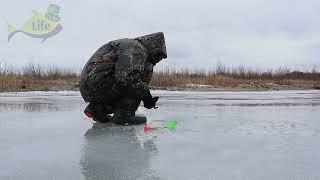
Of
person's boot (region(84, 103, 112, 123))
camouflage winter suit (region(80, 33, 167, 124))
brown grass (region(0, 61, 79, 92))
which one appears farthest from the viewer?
brown grass (region(0, 61, 79, 92))

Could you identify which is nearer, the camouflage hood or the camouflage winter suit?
the camouflage winter suit

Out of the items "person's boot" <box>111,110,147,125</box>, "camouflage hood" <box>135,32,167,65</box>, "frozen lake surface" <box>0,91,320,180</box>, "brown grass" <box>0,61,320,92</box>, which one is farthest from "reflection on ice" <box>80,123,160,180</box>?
"brown grass" <box>0,61,320,92</box>

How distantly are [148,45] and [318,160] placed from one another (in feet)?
9.54

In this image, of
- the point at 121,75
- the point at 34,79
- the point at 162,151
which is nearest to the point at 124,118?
the point at 121,75

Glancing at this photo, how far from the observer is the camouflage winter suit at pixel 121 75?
17.1 feet

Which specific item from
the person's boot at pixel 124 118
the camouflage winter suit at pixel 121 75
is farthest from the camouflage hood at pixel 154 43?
the person's boot at pixel 124 118

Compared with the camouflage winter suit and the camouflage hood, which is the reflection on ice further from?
the camouflage hood

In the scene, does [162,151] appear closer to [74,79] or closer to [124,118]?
[124,118]

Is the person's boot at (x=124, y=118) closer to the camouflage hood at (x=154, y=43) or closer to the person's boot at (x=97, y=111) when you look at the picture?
the person's boot at (x=97, y=111)

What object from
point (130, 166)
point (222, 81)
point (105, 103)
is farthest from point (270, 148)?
point (222, 81)

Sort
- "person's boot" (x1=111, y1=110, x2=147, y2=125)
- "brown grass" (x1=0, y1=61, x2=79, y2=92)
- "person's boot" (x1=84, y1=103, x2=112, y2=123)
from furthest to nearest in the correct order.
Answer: "brown grass" (x1=0, y1=61, x2=79, y2=92)
"person's boot" (x1=84, y1=103, x2=112, y2=123)
"person's boot" (x1=111, y1=110, x2=147, y2=125)

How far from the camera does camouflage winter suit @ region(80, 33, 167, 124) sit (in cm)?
520

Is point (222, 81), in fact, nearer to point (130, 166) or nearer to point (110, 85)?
point (110, 85)

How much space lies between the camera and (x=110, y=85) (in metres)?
5.40
